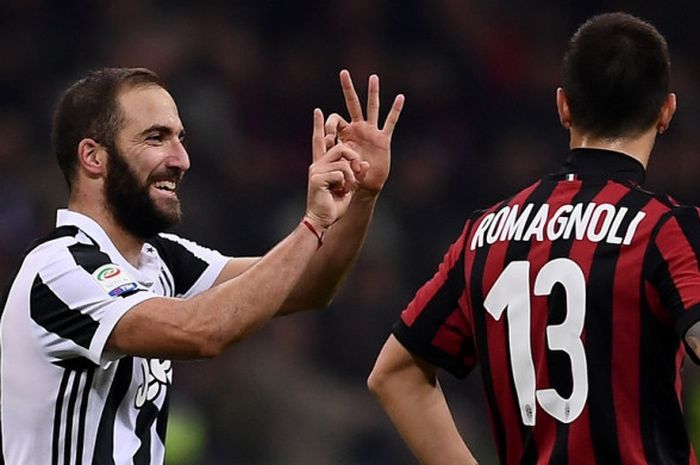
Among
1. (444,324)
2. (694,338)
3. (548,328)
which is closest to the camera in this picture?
(694,338)

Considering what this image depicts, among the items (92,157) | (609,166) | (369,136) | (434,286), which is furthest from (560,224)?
(92,157)

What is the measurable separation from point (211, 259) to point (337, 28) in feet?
17.6

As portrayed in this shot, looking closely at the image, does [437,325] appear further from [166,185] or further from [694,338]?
[166,185]

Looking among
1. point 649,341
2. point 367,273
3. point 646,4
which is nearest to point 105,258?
point 649,341

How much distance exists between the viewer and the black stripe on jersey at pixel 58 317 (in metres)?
3.73

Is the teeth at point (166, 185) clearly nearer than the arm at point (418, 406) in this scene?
No

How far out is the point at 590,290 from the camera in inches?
127

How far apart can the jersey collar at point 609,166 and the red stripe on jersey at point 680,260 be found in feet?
0.62

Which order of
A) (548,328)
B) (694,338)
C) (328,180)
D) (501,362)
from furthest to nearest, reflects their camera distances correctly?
(328,180) → (501,362) → (548,328) → (694,338)

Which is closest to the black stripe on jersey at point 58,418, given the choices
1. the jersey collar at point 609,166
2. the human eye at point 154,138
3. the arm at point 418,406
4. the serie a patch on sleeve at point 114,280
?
the serie a patch on sleeve at point 114,280

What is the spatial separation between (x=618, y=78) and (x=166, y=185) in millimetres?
1319

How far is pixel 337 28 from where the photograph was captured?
31.7ft

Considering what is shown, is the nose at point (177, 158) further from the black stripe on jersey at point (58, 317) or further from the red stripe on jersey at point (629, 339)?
the red stripe on jersey at point (629, 339)

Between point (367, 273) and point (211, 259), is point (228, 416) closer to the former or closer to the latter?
point (367, 273)
